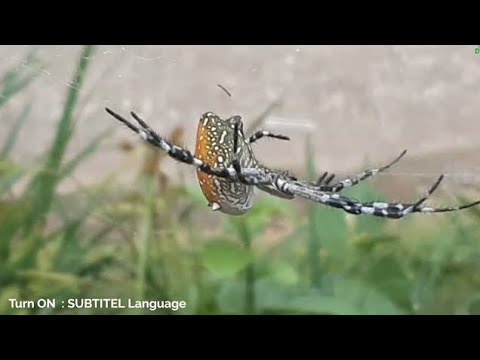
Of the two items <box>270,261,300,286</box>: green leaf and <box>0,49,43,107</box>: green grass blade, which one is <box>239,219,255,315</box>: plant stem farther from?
<box>0,49,43,107</box>: green grass blade

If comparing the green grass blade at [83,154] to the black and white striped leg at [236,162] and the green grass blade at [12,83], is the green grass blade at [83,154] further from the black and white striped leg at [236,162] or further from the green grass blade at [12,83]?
the black and white striped leg at [236,162]

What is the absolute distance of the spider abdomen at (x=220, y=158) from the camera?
484 mm

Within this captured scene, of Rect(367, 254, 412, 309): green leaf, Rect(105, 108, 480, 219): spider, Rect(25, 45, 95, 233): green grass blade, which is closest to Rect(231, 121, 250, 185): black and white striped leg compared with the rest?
Rect(105, 108, 480, 219): spider

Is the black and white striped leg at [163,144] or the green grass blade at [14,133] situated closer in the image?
→ the black and white striped leg at [163,144]

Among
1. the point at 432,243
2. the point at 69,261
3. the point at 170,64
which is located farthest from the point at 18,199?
the point at 432,243

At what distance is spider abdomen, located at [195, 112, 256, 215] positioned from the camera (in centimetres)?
48

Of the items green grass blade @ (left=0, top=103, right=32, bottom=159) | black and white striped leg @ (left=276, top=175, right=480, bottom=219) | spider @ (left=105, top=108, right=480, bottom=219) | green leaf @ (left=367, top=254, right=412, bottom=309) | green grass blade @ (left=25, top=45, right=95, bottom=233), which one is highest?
green grass blade @ (left=0, top=103, right=32, bottom=159)

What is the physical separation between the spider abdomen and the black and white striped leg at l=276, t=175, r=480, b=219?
0.08ft

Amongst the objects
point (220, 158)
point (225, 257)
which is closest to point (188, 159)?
point (220, 158)

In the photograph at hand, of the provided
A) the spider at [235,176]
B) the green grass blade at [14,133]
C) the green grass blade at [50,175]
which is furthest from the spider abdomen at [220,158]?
the green grass blade at [14,133]

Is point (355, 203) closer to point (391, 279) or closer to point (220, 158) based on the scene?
point (220, 158)

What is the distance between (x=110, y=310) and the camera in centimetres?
82

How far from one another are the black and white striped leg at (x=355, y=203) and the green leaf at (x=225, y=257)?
0.31m
